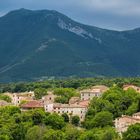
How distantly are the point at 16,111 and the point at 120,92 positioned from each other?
16566mm

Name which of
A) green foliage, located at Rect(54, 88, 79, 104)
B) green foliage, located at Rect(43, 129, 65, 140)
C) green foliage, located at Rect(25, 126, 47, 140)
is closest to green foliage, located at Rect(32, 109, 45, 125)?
green foliage, located at Rect(25, 126, 47, 140)

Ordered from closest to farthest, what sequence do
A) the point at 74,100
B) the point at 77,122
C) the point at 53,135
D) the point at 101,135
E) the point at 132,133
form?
the point at 132,133, the point at 101,135, the point at 53,135, the point at 77,122, the point at 74,100

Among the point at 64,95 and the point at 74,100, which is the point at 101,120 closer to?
the point at 74,100

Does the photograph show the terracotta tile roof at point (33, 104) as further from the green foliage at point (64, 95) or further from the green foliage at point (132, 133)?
the green foliage at point (132, 133)

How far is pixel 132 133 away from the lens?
2532 inches

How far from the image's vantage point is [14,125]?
73.9 meters

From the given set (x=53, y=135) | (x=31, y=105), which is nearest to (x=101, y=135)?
(x=53, y=135)

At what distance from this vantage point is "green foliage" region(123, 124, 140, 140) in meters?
64.0

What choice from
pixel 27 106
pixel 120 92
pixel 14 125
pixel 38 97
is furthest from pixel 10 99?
pixel 14 125

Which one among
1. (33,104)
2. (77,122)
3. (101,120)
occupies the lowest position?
(77,122)

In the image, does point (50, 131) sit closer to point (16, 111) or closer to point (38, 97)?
point (16, 111)

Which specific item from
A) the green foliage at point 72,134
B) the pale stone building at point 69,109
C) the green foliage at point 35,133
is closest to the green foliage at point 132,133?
the green foliage at point 72,134

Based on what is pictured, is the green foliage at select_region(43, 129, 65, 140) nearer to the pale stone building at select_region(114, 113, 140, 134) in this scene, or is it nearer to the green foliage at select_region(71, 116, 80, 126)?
the pale stone building at select_region(114, 113, 140, 134)

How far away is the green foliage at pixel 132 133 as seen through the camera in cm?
6397
